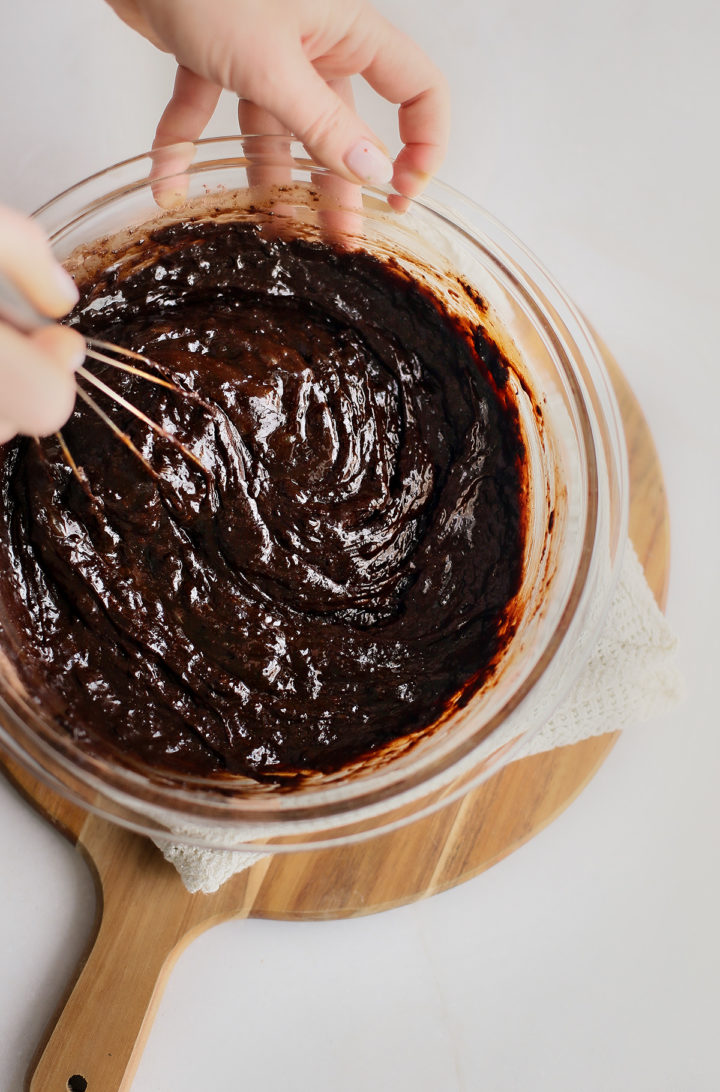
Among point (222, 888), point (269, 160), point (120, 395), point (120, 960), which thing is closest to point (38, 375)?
point (120, 395)

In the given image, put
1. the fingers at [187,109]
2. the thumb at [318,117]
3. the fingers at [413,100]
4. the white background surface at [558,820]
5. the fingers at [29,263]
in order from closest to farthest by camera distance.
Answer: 1. the fingers at [29,263]
2. the thumb at [318,117]
3. the fingers at [413,100]
4. the fingers at [187,109]
5. the white background surface at [558,820]

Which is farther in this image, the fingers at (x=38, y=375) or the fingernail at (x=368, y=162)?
the fingernail at (x=368, y=162)

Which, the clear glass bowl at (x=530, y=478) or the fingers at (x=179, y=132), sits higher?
the fingers at (x=179, y=132)

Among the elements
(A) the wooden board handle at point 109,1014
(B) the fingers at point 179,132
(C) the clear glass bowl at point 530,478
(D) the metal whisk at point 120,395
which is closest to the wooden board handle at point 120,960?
(A) the wooden board handle at point 109,1014

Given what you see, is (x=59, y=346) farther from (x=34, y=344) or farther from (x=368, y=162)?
(x=368, y=162)

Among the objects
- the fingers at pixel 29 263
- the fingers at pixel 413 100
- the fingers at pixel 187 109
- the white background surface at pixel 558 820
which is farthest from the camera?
the white background surface at pixel 558 820

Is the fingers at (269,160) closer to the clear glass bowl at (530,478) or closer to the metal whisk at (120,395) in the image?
the clear glass bowl at (530,478)

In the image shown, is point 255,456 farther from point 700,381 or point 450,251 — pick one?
point 700,381
